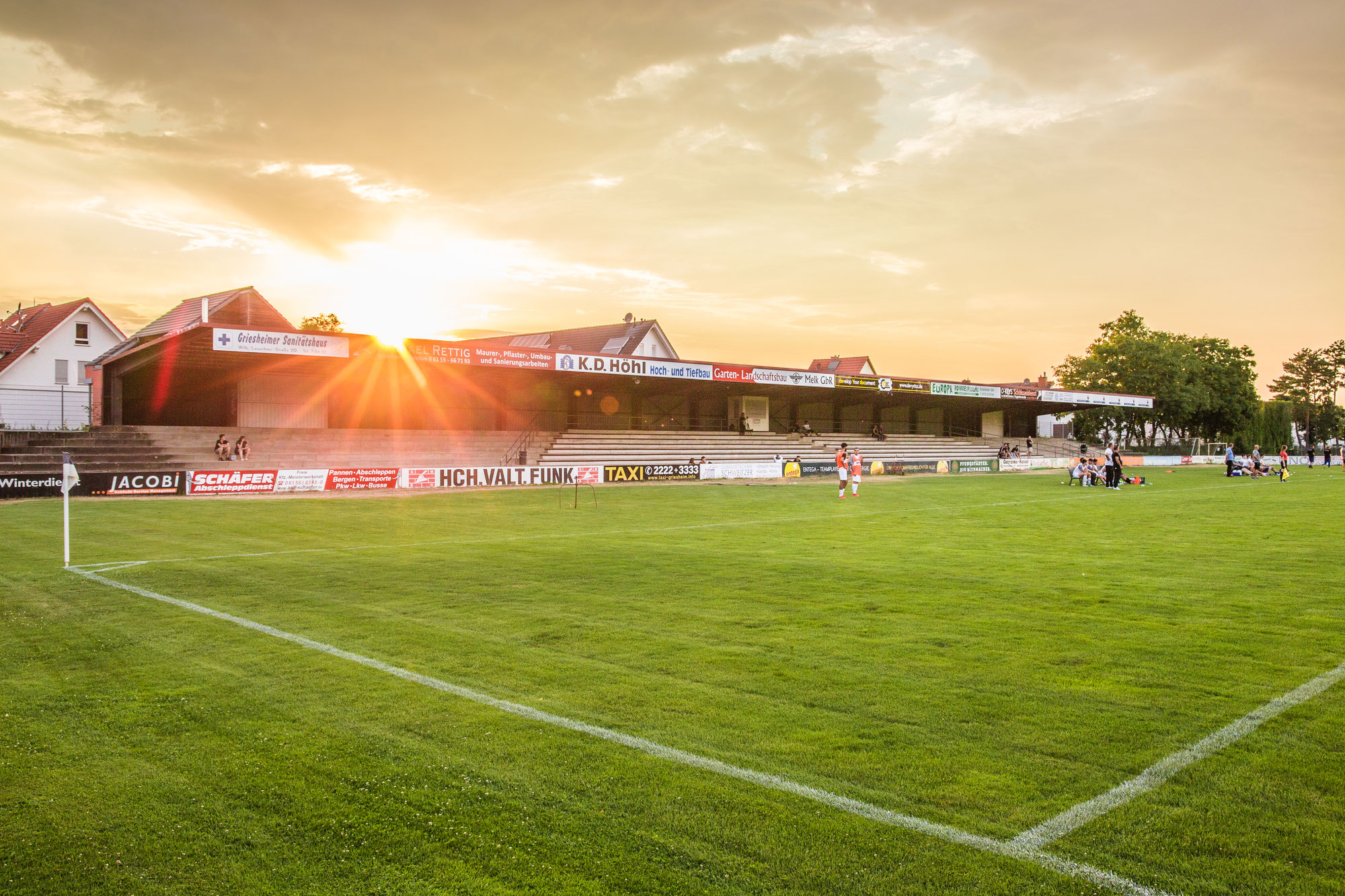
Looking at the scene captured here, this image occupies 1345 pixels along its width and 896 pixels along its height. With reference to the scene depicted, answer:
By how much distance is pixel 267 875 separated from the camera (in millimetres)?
3758

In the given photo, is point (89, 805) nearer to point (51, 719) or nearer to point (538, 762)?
point (51, 719)

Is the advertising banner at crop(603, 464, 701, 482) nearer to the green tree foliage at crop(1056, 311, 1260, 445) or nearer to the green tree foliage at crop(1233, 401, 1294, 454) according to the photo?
the green tree foliage at crop(1056, 311, 1260, 445)

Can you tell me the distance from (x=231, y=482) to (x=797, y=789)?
99.9ft

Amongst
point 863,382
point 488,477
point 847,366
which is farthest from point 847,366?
point 488,477

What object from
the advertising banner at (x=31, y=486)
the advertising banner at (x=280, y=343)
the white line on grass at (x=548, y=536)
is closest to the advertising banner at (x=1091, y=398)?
the white line on grass at (x=548, y=536)

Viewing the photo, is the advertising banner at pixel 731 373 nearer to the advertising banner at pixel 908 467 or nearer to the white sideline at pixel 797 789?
the advertising banner at pixel 908 467

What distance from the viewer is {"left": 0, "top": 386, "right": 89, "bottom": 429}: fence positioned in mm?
46469

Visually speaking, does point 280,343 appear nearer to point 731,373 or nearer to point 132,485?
point 132,485

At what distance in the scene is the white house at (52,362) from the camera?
47188mm

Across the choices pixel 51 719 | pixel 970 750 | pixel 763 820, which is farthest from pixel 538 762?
pixel 51 719

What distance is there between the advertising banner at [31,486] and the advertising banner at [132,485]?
617mm

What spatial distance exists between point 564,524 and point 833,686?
46.7 ft

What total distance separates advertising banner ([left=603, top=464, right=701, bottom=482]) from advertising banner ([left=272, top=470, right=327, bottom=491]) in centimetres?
1273

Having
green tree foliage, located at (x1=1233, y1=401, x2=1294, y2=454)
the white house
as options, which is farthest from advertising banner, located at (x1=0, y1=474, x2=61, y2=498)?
green tree foliage, located at (x1=1233, y1=401, x2=1294, y2=454)
